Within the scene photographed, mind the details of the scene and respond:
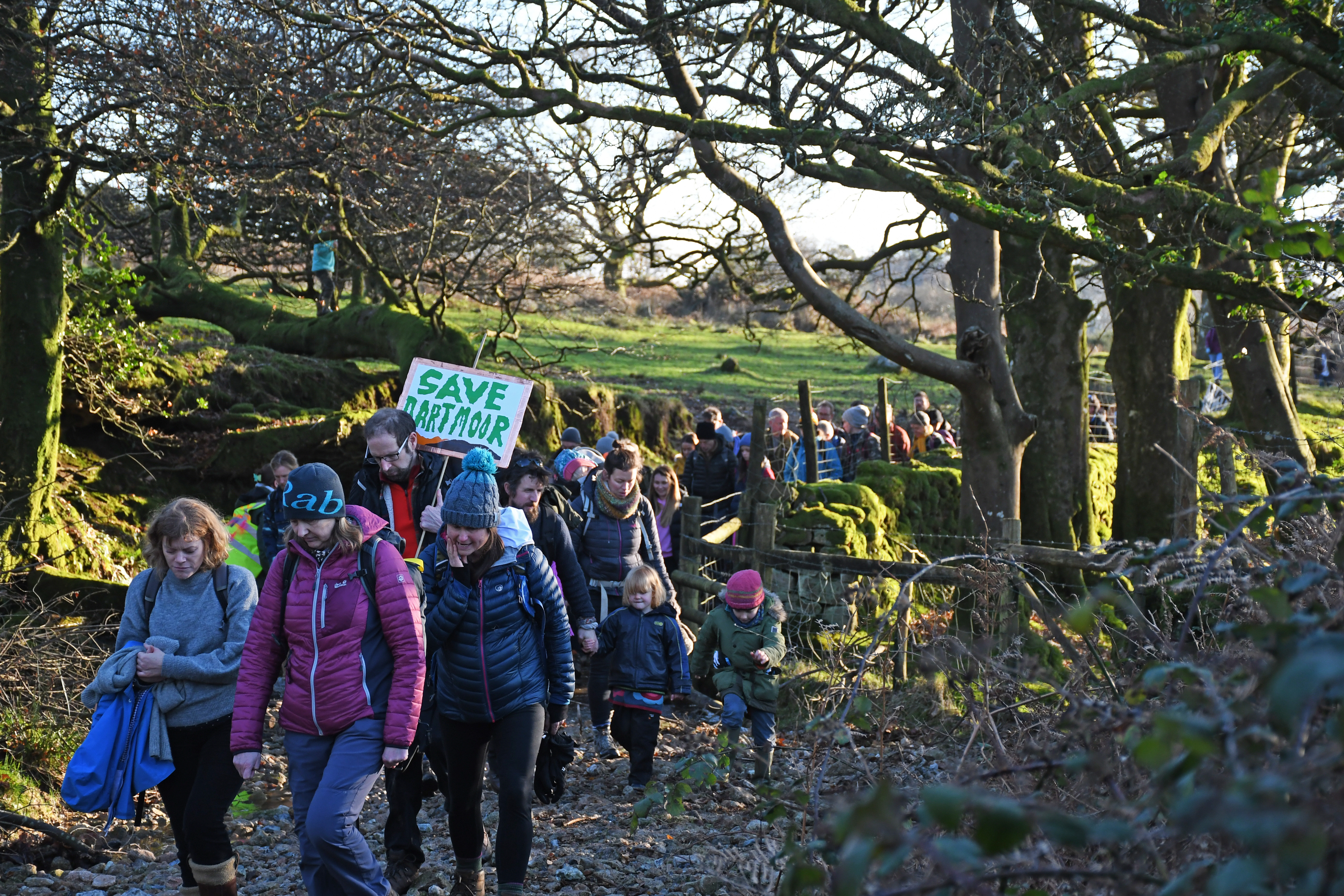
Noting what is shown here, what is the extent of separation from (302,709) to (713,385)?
74.0 feet

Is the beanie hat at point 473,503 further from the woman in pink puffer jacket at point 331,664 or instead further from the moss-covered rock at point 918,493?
the moss-covered rock at point 918,493

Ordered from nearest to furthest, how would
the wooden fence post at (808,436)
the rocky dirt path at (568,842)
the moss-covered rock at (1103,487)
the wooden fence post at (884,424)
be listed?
the rocky dirt path at (568,842), the wooden fence post at (808,436), the moss-covered rock at (1103,487), the wooden fence post at (884,424)

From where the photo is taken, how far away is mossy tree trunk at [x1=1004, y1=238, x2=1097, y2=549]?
12.2 meters

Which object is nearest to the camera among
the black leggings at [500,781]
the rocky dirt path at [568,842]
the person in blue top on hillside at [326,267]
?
the black leggings at [500,781]

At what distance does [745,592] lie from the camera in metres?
6.58

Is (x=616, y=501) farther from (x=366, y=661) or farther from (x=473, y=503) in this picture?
(x=366, y=661)

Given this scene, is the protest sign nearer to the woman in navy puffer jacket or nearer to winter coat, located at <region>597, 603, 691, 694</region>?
winter coat, located at <region>597, 603, 691, 694</region>

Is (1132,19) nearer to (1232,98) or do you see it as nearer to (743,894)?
(1232,98)

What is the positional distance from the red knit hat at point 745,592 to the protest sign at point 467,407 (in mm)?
1625

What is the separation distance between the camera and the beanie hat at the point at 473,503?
4406mm

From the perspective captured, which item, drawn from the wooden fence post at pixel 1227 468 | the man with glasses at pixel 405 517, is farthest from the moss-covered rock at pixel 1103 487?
the man with glasses at pixel 405 517

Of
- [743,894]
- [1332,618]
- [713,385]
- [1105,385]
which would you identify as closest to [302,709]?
[743,894]

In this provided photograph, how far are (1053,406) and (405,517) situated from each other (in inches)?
343

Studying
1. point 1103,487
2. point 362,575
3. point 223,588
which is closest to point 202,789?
point 223,588
